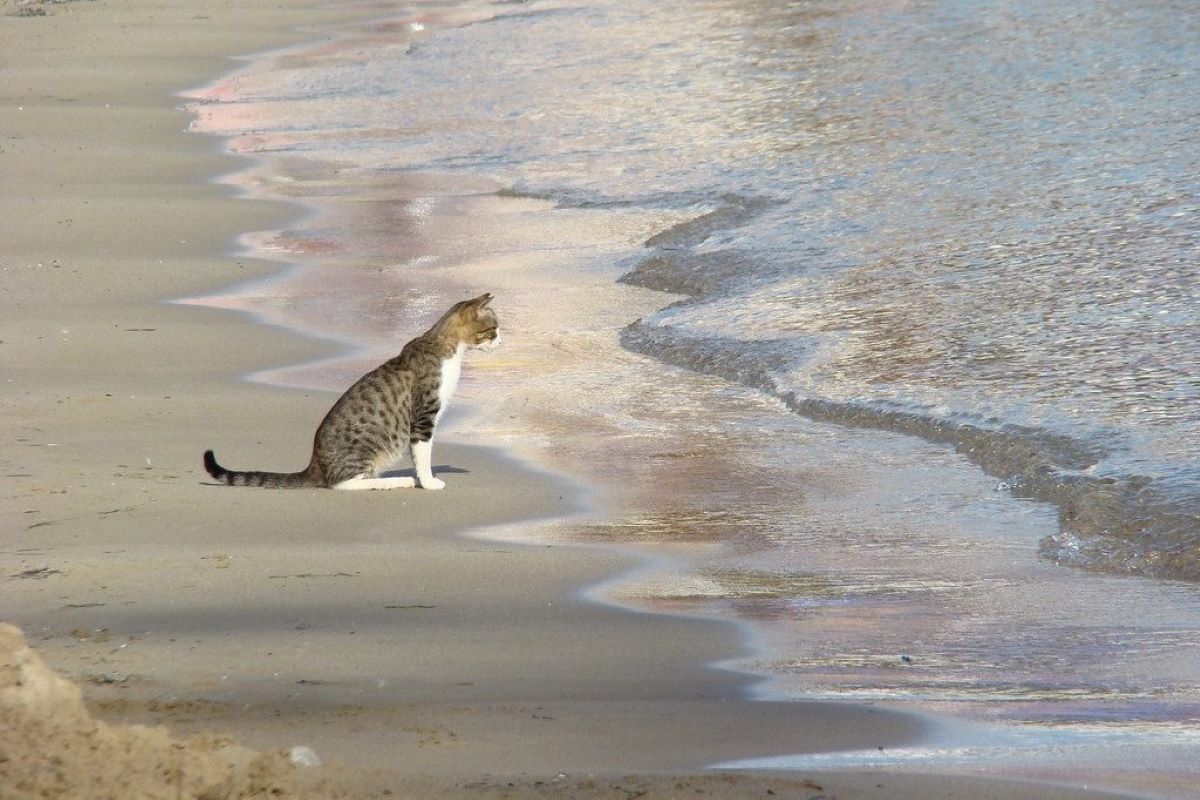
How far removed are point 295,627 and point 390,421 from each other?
7.01 feet

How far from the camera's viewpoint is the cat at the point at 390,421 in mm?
6969

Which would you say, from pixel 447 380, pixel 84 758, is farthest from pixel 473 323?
pixel 84 758

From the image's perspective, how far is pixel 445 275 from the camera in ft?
38.3

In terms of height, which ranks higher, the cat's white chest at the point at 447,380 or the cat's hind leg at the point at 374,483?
the cat's white chest at the point at 447,380

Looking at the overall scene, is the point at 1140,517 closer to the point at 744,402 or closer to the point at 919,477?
the point at 919,477

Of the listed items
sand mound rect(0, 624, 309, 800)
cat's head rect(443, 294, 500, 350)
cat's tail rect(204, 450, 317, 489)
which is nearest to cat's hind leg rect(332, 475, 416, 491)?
cat's tail rect(204, 450, 317, 489)

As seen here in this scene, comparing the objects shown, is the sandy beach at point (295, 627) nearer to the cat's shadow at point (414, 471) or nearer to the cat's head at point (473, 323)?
the cat's shadow at point (414, 471)

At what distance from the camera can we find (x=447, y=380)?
24.9 ft

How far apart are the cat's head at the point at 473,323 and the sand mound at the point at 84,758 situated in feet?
13.2

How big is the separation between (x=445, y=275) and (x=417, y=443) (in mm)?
4596

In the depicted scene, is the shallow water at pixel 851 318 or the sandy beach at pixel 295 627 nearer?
the sandy beach at pixel 295 627

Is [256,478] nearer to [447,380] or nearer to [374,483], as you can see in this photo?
[374,483]

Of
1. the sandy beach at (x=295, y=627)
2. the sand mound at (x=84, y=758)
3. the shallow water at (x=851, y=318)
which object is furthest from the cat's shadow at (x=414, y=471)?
the sand mound at (x=84, y=758)

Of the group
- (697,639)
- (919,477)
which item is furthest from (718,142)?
(697,639)
